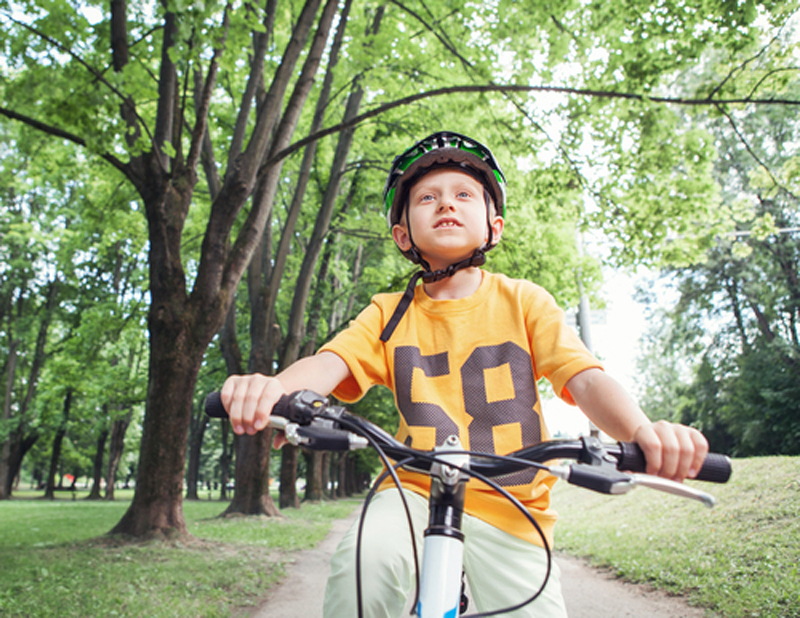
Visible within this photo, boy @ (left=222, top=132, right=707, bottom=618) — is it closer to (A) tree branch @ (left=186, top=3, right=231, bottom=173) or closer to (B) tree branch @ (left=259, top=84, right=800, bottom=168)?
(B) tree branch @ (left=259, top=84, right=800, bottom=168)

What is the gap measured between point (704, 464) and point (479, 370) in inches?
31.5

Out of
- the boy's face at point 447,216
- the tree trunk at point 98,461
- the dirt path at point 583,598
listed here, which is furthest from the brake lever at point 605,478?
the tree trunk at point 98,461

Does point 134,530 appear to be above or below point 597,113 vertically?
below

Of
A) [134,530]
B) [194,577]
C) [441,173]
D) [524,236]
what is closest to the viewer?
[441,173]

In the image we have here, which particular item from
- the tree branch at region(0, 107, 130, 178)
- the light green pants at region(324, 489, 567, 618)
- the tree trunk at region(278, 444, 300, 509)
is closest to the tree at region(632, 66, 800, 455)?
the tree trunk at region(278, 444, 300, 509)

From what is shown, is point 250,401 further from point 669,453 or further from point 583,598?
point 583,598

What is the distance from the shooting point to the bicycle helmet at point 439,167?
210 centimetres

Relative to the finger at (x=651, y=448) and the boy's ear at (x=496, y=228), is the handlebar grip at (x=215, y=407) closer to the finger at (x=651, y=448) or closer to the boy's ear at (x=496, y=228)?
the finger at (x=651, y=448)

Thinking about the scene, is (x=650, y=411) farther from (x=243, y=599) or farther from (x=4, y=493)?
(x=243, y=599)

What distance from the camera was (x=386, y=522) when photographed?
4.89ft

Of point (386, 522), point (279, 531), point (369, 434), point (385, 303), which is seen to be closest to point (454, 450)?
point (369, 434)

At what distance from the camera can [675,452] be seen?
4.03ft

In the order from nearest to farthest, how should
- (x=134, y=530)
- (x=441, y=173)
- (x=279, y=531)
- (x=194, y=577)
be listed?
(x=441, y=173) → (x=194, y=577) → (x=134, y=530) → (x=279, y=531)

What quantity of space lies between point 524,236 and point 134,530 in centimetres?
912
